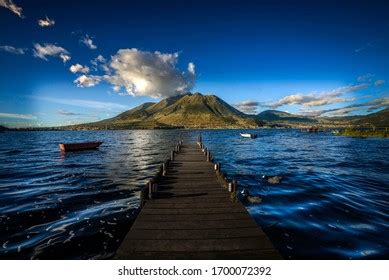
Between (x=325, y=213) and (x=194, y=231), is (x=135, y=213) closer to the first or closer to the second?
(x=194, y=231)

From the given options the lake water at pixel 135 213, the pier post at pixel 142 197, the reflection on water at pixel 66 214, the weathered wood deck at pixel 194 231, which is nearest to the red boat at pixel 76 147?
the lake water at pixel 135 213

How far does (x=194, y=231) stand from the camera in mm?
8797

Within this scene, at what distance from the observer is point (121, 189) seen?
826 inches

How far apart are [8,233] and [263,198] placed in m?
15.3

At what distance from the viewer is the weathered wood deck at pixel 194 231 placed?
288 inches

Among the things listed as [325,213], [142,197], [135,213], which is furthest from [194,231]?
[325,213]

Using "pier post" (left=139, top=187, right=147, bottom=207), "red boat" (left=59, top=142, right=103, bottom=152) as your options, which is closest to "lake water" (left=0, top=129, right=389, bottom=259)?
"pier post" (left=139, top=187, right=147, bottom=207)

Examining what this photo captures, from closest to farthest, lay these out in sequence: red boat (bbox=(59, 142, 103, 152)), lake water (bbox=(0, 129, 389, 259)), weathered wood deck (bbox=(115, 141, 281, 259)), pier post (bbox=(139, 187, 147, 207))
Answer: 1. weathered wood deck (bbox=(115, 141, 281, 259))
2. lake water (bbox=(0, 129, 389, 259))
3. pier post (bbox=(139, 187, 147, 207))
4. red boat (bbox=(59, 142, 103, 152))

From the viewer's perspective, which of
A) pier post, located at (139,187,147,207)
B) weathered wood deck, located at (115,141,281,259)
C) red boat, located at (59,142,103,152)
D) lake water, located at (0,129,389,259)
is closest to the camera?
weathered wood deck, located at (115,141,281,259)

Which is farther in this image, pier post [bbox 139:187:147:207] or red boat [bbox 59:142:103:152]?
red boat [bbox 59:142:103:152]

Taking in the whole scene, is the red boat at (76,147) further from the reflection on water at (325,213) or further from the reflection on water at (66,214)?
the reflection on water at (325,213)

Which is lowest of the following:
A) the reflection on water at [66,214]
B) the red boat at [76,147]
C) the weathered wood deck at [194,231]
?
the red boat at [76,147]

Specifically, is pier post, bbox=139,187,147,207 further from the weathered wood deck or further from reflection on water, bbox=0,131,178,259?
reflection on water, bbox=0,131,178,259

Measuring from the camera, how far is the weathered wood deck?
24.0 feet
